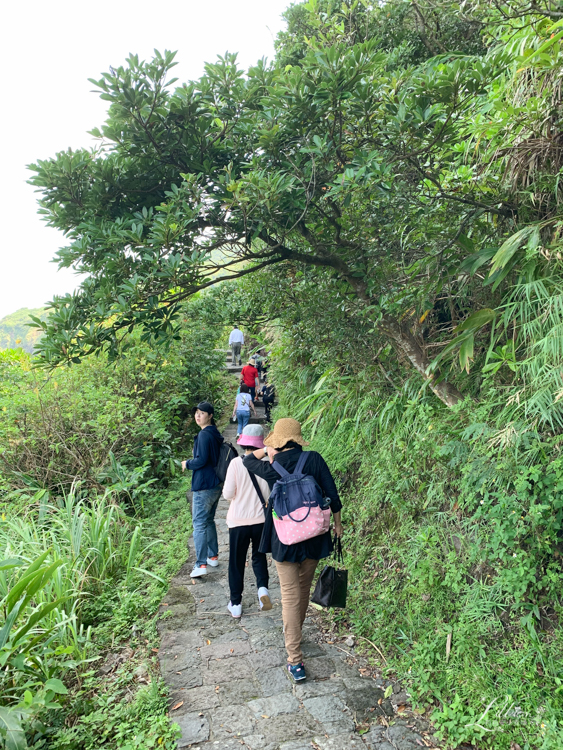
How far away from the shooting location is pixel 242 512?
3854 mm

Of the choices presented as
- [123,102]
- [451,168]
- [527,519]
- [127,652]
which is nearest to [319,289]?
[451,168]

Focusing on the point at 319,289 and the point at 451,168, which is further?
the point at 319,289

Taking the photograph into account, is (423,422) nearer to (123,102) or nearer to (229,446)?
(229,446)

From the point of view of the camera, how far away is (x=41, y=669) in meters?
2.96

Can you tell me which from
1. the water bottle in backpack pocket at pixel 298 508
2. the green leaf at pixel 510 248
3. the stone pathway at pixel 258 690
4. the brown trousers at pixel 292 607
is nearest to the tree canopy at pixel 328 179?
the green leaf at pixel 510 248

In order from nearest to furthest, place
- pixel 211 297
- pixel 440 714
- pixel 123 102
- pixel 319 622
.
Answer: pixel 440 714, pixel 123 102, pixel 319 622, pixel 211 297

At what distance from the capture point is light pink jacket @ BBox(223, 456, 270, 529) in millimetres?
3846

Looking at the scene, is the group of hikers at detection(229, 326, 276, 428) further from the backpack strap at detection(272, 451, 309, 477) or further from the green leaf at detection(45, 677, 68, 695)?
the green leaf at detection(45, 677, 68, 695)

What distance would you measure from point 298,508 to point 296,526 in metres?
0.11

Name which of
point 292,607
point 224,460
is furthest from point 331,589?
point 224,460

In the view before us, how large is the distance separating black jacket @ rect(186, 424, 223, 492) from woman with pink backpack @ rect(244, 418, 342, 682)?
4.16 ft

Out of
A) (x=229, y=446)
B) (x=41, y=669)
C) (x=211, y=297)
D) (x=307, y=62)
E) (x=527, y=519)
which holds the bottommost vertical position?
(x=41, y=669)

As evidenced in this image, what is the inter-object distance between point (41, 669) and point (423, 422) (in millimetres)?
3257

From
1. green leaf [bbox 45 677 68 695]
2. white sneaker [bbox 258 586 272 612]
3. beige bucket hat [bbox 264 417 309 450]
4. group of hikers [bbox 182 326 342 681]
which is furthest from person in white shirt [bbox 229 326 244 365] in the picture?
green leaf [bbox 45 677 68 695]
